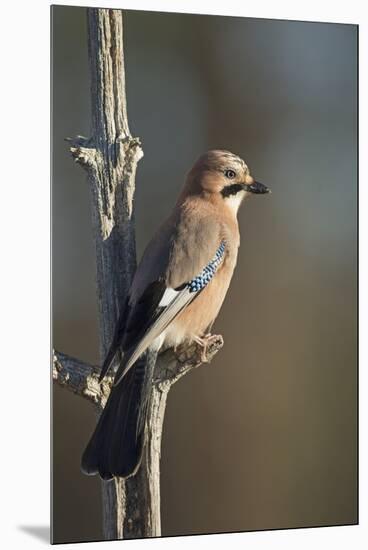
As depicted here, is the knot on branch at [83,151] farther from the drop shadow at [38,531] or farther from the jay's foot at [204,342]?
the drop shadow at [38,531]

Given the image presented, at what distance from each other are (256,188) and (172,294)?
64 centimetres

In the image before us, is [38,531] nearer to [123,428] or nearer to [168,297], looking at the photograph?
[123,428]

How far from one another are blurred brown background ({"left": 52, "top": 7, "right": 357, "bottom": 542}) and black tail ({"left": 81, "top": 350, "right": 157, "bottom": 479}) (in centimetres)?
10

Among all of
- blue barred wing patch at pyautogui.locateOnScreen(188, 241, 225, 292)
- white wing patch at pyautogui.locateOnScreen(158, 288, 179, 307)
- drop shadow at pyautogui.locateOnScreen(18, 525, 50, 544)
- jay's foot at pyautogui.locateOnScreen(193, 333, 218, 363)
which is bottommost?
drop shadow at pyautogui.locateOnScreen(18, 525, 50, 544)

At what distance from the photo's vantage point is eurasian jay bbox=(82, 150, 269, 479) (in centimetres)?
442

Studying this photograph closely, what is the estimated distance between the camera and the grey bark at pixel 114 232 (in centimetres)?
454

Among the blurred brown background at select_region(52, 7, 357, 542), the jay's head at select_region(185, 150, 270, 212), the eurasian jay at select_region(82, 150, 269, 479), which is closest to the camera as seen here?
the eurasian jay at select_region(82, 150, 269, 479)

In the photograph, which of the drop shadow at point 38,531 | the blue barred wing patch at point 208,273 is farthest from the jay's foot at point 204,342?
the drop shadow at point 38,531

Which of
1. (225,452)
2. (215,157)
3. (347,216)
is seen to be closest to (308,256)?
(347,216)

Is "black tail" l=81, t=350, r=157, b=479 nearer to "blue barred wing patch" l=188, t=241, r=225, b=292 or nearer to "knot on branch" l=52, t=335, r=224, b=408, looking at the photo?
"knot on branch" l=52, t=335, r=224, b=408

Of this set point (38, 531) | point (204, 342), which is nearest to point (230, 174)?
point (204, 342)

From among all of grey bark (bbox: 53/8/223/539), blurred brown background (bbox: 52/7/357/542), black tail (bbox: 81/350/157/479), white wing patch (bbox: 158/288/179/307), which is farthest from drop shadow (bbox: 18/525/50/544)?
white wing patch (bbox: 158/288/179/307)

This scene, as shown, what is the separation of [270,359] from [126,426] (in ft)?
2.57

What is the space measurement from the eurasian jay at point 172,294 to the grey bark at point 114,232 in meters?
0.08
